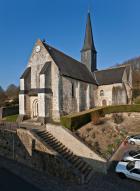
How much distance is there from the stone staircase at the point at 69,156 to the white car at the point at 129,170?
2.34 meters

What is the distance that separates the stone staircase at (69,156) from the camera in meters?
12.5

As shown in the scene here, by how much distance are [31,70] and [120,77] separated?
17.1 m

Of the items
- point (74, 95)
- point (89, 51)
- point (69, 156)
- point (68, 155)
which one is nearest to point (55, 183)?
point (69, 156)

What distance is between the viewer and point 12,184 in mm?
10852

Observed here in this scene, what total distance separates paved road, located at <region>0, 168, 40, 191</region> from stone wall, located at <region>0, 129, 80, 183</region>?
214 cm

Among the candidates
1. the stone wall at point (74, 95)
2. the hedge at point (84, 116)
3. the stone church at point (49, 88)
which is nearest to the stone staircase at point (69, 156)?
the hedge at point (84, 116)

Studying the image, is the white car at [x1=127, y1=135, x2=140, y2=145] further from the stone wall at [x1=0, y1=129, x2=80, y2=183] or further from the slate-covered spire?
the slate-covered spire

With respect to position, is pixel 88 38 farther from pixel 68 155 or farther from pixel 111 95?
pixel 68 155

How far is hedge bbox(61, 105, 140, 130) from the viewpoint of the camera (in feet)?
59.9

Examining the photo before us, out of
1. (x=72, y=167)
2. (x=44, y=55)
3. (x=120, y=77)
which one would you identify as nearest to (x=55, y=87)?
(x=44, y=55)

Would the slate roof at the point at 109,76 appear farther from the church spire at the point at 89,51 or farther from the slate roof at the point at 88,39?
the slate roof at the point at 88,39

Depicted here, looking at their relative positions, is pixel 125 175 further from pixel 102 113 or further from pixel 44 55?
pixel 44 55

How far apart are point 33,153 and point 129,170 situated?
760 cm

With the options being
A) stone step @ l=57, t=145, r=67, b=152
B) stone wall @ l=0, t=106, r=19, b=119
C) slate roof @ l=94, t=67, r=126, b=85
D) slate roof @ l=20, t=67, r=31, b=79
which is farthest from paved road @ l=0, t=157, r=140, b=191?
slate roof @ l=94, t=67, r=126, b=85
